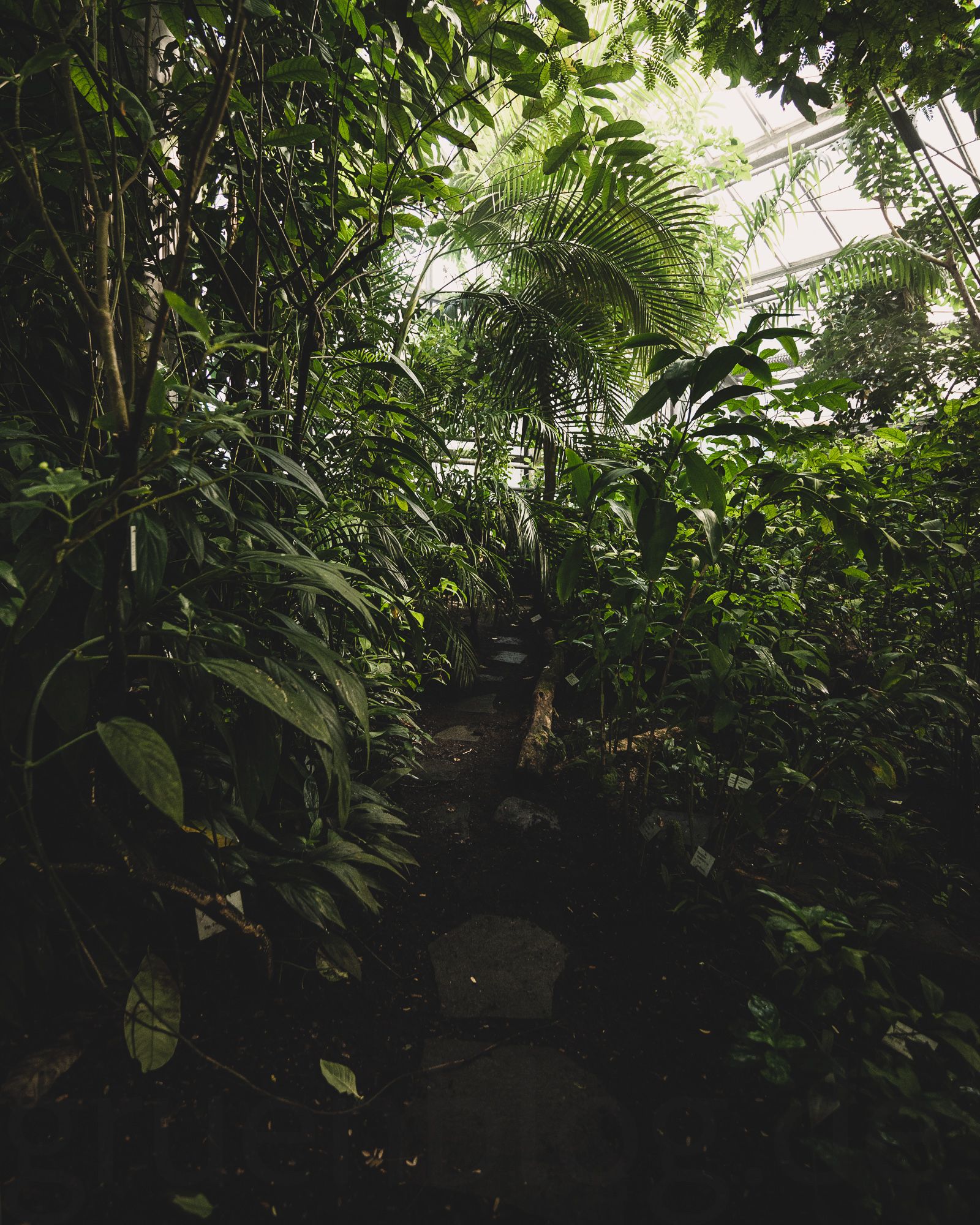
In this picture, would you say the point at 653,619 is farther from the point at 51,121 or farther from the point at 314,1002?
the point at 51,121

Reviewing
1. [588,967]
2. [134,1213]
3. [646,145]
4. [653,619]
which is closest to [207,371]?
[646,145]

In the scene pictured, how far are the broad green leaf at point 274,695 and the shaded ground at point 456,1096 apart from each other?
0.65m

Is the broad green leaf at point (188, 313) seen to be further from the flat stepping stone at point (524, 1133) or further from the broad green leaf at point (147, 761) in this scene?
the flat stepping stone at point (524, 1133)

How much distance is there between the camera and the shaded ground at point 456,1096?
809 millimetres

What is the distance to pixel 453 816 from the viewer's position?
1.92 meters

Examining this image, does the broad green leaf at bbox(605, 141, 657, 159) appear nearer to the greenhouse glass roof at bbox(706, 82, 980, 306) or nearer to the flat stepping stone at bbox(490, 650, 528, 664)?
the flat stepping stone at bbox(490, 650, 528, 664)

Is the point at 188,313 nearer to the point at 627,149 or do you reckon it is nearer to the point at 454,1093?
the point at 627,149

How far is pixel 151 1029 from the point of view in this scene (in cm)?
85

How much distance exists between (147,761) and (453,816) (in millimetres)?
1422

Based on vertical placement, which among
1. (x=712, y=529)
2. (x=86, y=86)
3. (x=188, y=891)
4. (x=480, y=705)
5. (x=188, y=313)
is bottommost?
(x=480, y=705)

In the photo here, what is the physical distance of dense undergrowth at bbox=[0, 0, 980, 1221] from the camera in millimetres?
770

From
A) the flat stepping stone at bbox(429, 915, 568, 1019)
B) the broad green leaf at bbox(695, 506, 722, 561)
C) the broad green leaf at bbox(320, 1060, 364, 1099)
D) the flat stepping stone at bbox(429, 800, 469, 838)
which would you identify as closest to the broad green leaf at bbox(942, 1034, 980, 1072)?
the flat stepping stone at bbox(429, 915, 568, 1019)

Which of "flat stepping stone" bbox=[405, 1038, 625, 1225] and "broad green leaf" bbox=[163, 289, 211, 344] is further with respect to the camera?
"flat stepping stone" bbox=[405, 1038, 625, 1225]

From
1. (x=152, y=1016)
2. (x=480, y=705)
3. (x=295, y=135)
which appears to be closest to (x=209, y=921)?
(x=152, y=1016)
